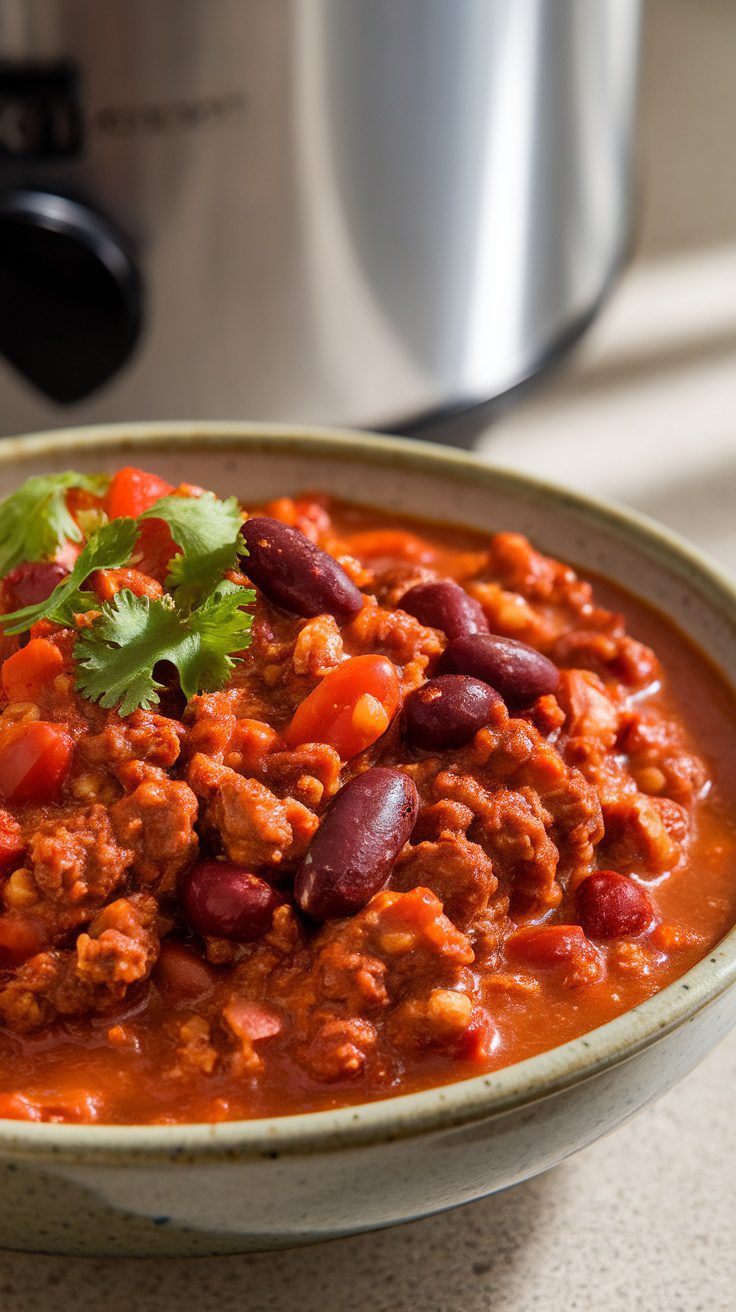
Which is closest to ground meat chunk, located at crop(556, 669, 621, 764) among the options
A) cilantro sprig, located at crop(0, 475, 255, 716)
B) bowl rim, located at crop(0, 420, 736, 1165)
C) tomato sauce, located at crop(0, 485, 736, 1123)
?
tomato sauce, located at crop(0, 485, 736, 1123)

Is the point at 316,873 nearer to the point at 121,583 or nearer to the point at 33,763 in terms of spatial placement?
the point at 33,763

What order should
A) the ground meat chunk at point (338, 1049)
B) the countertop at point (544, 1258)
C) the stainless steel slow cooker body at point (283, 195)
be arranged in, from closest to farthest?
1. the ground meat chunk at point (338, 1049)
2. the countertop at point (544, 1258)
3. the stainless steel slow cooker body at point (283, 195)

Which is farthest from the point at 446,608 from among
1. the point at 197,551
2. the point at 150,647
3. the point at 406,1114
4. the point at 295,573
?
the point at 406,1114

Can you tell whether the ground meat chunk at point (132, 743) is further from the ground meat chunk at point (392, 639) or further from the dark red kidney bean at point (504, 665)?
the dark red kidney bean at point (504, 665)

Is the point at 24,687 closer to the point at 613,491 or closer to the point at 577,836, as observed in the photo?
the point at 577,836

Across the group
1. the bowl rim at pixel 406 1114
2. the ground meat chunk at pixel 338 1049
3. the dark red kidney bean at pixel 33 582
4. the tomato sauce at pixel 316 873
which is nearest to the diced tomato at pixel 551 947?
the tomato sauce at pixel 316 873

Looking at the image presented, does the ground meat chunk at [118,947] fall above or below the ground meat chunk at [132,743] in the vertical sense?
below
